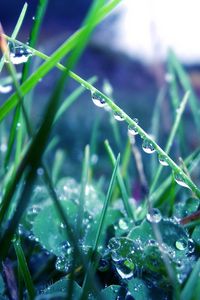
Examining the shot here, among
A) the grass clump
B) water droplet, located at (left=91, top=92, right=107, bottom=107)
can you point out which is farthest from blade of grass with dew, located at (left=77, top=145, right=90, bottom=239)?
water droplet, located at (left=91, top=92, right=107, bottom=107)

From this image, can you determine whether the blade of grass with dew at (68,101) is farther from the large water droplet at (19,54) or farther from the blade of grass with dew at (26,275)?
the blade of grass with dew at (26,275)

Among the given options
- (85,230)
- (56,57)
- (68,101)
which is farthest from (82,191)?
(68,101)

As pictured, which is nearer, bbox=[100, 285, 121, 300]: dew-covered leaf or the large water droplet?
bbox=[100, 285, 121, 300]: dew-covered leaf

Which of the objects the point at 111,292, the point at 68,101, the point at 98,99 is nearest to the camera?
the point at 111,292

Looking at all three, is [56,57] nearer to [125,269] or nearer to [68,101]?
[125,269]

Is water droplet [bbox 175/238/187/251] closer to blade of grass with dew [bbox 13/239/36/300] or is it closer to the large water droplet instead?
blade of grass with dew [bbox 13/239/36/300]

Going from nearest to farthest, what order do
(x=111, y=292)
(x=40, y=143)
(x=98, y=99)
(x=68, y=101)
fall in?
1. (x=40, y=143)
2. (x=111, y=292)
3. (x=98, y=99)
4. (x=68, y=101)

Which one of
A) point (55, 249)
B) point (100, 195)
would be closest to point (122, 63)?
point (100, 195)

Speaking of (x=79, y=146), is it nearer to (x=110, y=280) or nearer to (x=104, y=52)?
(x=110, y=280)
